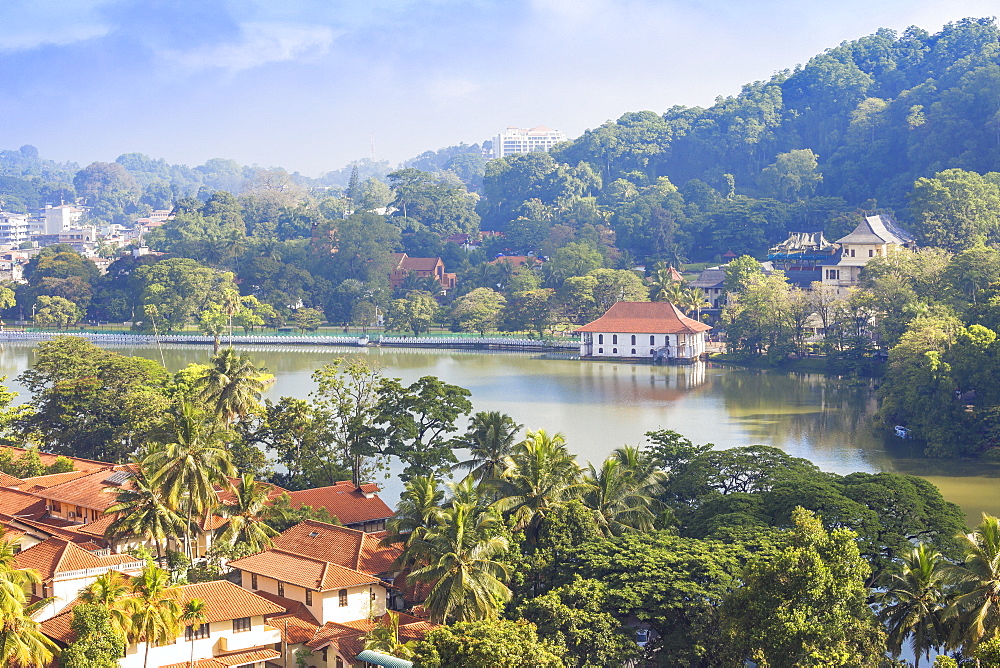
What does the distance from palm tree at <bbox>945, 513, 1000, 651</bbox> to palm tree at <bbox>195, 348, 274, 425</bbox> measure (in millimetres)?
18996

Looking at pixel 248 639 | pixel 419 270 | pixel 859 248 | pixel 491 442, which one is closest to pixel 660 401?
pixel 491 442

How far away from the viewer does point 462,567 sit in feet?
65.1

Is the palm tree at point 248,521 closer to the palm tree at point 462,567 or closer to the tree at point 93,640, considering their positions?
the palm tree at point 462,567

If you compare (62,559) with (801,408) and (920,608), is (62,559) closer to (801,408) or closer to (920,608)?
(920,608)

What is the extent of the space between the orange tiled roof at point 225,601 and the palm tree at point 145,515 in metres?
2.90

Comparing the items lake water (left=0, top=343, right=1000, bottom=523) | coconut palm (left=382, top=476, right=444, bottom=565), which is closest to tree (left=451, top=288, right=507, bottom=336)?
lake water (left=0, top=343, right=1000, bottom=523)

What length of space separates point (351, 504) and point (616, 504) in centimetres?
729

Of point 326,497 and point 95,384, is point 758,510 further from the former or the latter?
point 95,384

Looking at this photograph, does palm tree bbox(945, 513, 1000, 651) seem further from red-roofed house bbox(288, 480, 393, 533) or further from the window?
red-roofed house bbox(288, 480, 393, 533)

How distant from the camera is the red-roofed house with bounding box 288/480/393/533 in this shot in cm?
2777

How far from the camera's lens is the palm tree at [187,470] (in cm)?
2386

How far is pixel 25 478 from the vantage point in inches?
1208

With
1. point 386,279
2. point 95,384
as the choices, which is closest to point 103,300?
point 386,279

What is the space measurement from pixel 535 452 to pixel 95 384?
16534 millimetres
